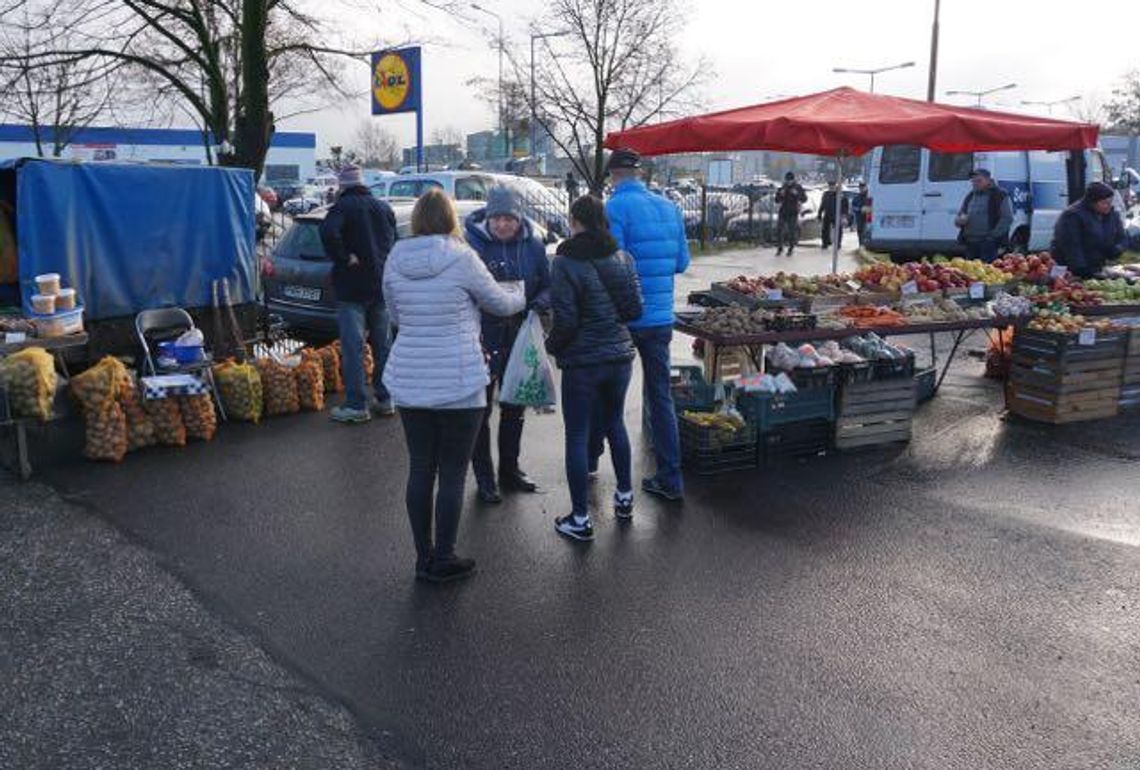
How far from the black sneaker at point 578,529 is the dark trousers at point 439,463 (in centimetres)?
77

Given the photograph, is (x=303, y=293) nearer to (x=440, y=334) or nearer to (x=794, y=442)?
(x=794, y=442)

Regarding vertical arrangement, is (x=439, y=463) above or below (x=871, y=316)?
below

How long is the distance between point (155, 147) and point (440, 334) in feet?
230

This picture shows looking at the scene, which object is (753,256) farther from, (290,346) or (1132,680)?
(1132,680)

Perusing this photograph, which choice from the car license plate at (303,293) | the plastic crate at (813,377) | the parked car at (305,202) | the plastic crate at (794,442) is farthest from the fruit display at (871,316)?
the parked car at (305,202)

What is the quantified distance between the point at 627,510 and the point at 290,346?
4.64 m

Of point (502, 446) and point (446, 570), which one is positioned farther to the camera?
point (502, 446)

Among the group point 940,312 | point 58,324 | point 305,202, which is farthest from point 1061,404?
point 305,202

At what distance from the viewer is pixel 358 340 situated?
758 cm

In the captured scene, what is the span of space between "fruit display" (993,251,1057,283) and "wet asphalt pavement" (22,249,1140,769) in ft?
7.52

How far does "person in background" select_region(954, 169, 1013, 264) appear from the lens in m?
11.4

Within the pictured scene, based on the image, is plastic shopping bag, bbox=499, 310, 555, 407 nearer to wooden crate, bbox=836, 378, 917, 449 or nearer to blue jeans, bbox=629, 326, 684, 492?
blue jeans, bbox=629, 326, 684, 492

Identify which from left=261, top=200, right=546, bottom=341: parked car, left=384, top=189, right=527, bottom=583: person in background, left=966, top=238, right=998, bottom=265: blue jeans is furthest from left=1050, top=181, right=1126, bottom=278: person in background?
left=384, top=189, right=527, bottom=583: person in background

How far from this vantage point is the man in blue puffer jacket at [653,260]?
18.0 feet
